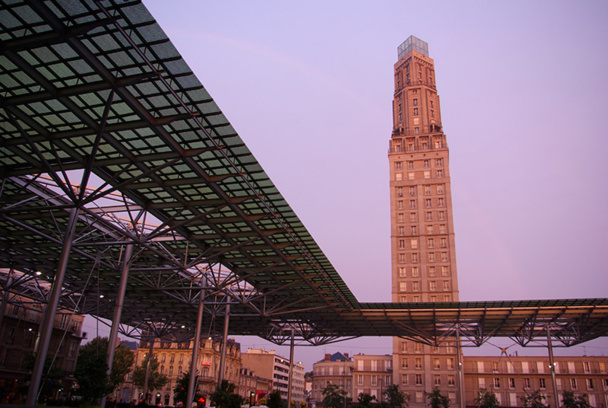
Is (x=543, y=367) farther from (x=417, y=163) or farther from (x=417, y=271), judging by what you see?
(x=417, y=163)

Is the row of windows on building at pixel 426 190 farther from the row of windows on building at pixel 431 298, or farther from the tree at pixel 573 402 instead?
the tree at pixel 573 402

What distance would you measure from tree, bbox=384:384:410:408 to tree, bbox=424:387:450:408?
4044mm

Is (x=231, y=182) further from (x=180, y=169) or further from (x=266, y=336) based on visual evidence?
(x=266, y=336)

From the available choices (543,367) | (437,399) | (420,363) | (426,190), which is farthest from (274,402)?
(543,367)

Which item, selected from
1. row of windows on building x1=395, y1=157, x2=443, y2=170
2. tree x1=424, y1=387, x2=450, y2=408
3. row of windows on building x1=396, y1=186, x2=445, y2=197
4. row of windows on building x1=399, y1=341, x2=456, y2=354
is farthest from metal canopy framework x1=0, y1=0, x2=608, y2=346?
row of windows on building x1=395, y1=157, x2=443, y2=170

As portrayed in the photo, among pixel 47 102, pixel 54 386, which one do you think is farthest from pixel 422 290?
pixel 47 102

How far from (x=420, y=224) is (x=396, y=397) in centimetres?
3191

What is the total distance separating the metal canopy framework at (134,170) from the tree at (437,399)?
2997 centimetres

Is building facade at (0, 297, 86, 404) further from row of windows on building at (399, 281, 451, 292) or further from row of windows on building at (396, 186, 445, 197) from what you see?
row of windows on building at (396, 186, 445, 197)

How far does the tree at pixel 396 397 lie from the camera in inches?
3162

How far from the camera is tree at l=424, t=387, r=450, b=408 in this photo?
76938 millimetres

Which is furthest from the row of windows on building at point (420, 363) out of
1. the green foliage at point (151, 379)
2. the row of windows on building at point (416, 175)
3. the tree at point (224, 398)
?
the tree at point (224, 398)

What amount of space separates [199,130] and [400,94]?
307 feet

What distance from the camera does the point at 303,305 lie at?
5206 cm
